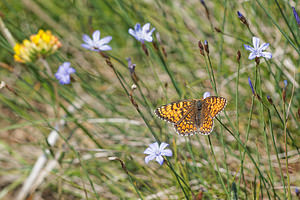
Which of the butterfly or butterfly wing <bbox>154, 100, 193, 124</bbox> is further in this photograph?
butterfly wing <bbox>154, 100, 193, 124</bbox>

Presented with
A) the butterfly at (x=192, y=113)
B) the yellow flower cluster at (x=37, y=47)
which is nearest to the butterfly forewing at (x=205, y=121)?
the butterfly at (x=192, y=113)

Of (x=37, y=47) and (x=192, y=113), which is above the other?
(x=37, y=47)

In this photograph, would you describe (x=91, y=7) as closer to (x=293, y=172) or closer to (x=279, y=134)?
(x=279, y=134)

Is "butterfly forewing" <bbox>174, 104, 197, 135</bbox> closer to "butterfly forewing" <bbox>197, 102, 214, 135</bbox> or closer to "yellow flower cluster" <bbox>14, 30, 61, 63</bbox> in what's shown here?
"butterfly forewing" <bbox>197, 102, 214, 135</bbox>

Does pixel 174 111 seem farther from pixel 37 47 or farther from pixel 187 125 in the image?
pixel 37 47

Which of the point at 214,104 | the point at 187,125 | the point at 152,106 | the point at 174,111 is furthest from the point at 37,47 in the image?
the point at 214,104

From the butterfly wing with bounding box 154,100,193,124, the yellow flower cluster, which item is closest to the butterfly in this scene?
the butterfly wing with bounding box 154,100,193,124
